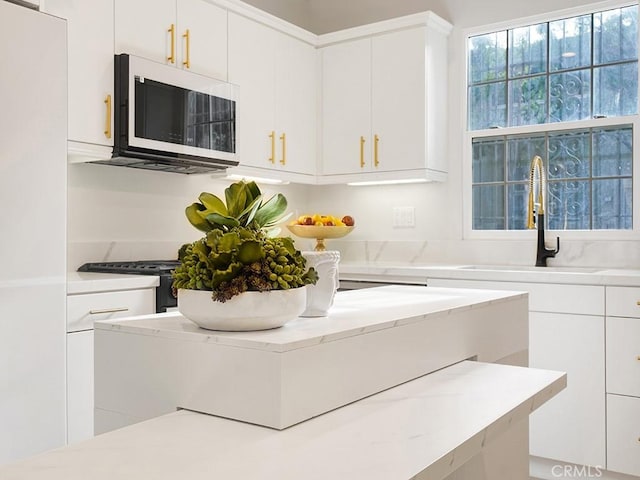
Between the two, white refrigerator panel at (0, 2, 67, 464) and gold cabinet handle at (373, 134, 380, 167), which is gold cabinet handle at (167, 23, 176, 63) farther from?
gold cabinet handle at (373, 134, 380, 167)

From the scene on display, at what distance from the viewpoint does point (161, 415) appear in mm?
1221

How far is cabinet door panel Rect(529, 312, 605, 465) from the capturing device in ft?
9.07

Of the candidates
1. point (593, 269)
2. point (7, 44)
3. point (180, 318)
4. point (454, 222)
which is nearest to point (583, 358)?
point (593, 269)

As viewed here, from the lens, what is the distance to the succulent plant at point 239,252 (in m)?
1.16

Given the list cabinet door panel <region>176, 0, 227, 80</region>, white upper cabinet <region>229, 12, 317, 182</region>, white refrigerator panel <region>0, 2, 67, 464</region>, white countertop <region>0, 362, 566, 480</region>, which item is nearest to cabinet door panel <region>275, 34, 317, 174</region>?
white upper cabinet <region>229, 12, 317, 182</region>

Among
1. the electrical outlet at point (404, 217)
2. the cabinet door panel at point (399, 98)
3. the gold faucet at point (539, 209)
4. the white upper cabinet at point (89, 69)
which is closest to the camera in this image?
the white upper cabinet at point (89, 69)

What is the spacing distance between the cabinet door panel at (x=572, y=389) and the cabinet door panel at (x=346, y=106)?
142 centimetres

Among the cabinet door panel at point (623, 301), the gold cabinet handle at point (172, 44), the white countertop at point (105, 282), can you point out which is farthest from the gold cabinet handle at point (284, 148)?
the cabinet door panel at point (623, 301)

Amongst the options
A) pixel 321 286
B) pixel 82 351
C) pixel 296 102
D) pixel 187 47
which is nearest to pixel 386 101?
pixel 296 102

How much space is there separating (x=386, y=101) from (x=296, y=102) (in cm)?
52

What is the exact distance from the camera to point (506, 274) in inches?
116

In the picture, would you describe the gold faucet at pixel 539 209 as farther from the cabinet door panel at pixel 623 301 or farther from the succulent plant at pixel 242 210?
the succulent plant at pixel 242 210

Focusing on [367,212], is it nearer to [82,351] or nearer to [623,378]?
[623,378]

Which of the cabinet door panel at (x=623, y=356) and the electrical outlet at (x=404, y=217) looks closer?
the cabinet door panel at (x=623, y=356)
